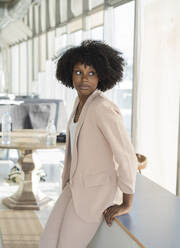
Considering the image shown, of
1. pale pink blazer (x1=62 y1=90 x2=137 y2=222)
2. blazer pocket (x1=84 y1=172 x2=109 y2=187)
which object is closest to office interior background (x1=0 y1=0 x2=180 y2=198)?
pale pink blazer (x1=62 y1=90 x2=137 y2=222)

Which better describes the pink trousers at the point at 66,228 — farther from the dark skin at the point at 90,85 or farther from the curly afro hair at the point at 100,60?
the curly afro hair at the point at 100,60

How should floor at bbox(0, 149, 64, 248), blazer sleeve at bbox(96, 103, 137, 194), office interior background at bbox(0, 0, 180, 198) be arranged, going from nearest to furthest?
blazer sleeve at bbox(96, 103, 137, 194) < office interior background at bbox(0, 0, 180, 198) < floor at bbox(0, 149, 64, 248)

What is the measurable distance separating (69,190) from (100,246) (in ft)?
1.06

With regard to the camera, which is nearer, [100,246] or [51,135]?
[100,246]

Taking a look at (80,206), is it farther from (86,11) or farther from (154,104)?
(86,11)

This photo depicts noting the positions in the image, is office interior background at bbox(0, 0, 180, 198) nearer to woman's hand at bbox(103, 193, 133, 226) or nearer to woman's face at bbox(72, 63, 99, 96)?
woman's face at bbox(72, 63, 99, 96)

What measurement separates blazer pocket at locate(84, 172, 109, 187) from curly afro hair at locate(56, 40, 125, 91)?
43 cm

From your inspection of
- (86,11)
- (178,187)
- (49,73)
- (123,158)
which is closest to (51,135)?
(178,187)

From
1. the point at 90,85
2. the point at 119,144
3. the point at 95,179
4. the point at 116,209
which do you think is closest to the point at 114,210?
the point at 116,209

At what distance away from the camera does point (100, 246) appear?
170 centimetres

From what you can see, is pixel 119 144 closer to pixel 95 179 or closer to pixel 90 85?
pixel 95 179

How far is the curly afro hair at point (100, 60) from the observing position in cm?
155

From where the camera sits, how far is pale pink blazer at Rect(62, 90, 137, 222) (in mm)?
1416

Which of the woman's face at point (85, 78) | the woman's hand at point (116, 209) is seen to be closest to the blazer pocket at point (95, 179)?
the woman's hand at point (116, 209)
